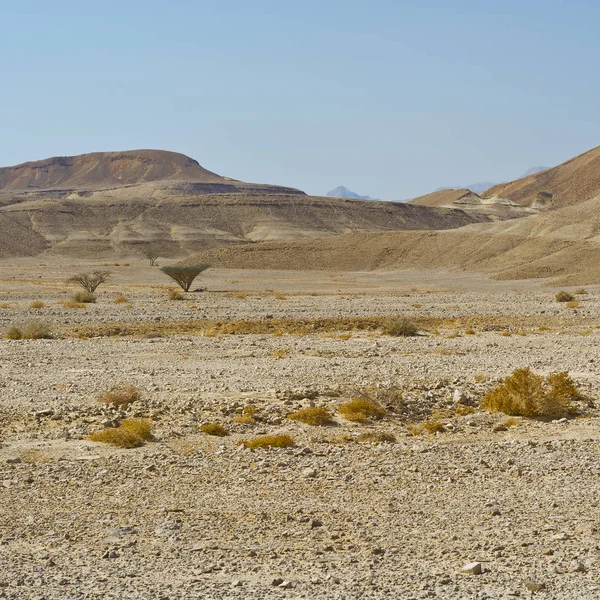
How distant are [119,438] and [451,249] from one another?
80.0 meters

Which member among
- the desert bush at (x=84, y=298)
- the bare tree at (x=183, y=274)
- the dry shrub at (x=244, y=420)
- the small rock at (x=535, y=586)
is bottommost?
the small rock at (x=535, y=586)

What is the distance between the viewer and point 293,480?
11.4m

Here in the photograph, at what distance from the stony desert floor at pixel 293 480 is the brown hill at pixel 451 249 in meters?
58.1

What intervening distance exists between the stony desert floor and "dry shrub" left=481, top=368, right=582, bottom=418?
0.29m

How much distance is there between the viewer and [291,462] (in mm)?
12281

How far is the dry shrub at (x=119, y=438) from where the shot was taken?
1332cm

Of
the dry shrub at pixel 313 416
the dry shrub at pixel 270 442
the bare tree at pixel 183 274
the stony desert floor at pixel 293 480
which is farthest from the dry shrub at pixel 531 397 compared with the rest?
the bare tree at pixel 183 274

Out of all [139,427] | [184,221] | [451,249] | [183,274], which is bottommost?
[139,427]

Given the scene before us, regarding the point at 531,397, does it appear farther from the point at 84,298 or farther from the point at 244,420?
the point at 84,298

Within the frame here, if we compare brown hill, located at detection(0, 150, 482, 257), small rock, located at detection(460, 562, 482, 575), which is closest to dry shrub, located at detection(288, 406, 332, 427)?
small rock, located at detection(460, 562, 482, 575)

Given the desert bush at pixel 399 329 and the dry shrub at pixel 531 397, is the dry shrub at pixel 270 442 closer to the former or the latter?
the dry shrub at pixel 531 397

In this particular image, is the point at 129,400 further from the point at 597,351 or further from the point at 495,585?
the point at 597,351

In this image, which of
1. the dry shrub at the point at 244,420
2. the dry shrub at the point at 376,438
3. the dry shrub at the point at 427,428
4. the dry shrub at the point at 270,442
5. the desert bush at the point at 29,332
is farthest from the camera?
the desert bush at the point at 29,332

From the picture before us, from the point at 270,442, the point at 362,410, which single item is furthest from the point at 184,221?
the point at 270,442
